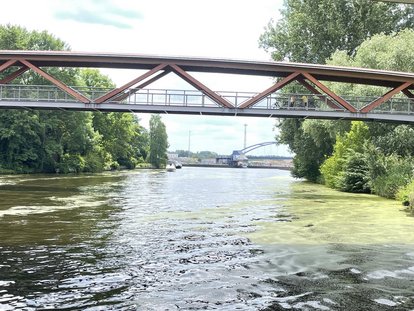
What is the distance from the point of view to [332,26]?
4828 cm

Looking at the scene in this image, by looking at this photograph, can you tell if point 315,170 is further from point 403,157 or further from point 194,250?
point 194,250

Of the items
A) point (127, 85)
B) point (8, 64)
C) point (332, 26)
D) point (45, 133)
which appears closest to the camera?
point (127, 85)

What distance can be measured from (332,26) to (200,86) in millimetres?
26620

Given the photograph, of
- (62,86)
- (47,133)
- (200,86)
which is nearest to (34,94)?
(62,86)

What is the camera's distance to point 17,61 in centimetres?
2902

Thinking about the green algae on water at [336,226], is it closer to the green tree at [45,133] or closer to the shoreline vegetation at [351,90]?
the shoreline vegetation at [351,90]

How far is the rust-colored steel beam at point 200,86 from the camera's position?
27359mm

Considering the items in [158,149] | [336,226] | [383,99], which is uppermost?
[383,99]

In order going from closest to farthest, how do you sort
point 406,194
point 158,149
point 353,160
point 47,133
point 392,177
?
point 406,194 < point 392,177 < point 353,160 < point 47,133 < point 158,149

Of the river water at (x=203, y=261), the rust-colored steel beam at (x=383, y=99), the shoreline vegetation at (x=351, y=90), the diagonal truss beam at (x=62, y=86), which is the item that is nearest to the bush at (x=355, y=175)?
the shoreline vegetation at (x=351, y=90)

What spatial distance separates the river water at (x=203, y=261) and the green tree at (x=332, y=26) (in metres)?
33.8

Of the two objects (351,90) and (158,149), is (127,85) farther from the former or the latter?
(158,149)

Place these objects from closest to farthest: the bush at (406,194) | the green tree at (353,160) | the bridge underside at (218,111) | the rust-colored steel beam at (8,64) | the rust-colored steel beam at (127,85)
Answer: the bush at (406,194) → the rust-colored steel beam at (127,85) → the bridge underside at (218,111) → the rust-colored steel beam at (8,64) → the green tree at (353,160)

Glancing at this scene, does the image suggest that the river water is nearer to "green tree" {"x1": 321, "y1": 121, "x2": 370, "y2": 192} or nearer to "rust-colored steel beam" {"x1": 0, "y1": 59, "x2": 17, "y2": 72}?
"rust-colored steel beam" {"x1": 0, "y1": 59, "x2": 17, "y2": 72}
